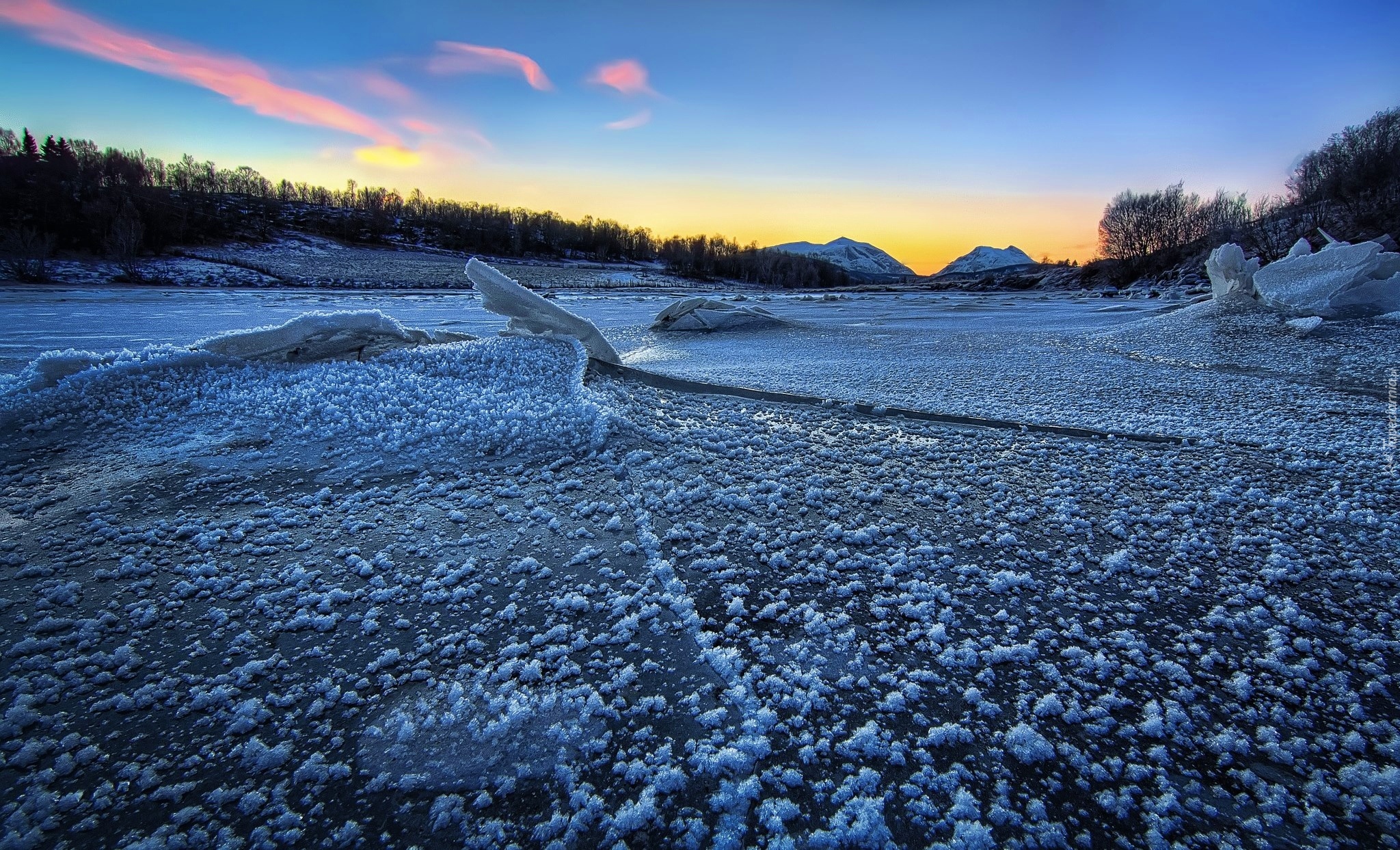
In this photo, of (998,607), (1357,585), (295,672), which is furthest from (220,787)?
(1357,585)

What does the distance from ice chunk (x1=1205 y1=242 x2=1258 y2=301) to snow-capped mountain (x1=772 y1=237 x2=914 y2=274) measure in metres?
146

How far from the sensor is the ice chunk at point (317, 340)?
300 centimetres

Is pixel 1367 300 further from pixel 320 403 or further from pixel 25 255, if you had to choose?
pixel 25 255

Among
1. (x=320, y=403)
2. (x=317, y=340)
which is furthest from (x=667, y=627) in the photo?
(x=317, y=340)

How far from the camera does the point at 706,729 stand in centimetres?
94

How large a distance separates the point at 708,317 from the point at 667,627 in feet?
22.4

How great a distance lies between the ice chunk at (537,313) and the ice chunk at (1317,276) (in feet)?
21.9

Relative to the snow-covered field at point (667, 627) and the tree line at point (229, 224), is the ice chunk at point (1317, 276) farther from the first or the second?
the tree line at point (229, 224)

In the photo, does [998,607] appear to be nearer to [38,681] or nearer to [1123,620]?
[1123,620]

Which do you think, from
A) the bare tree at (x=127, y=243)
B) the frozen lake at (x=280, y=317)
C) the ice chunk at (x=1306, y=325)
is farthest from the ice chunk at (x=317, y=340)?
the bare tree at (x=127, y=243)

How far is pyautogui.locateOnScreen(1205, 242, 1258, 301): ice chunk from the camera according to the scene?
638cm

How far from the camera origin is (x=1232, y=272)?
21.5ft

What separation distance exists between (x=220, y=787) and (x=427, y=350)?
273 cm

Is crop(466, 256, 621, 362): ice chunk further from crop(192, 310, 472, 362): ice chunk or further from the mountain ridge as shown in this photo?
the mountain ridge
